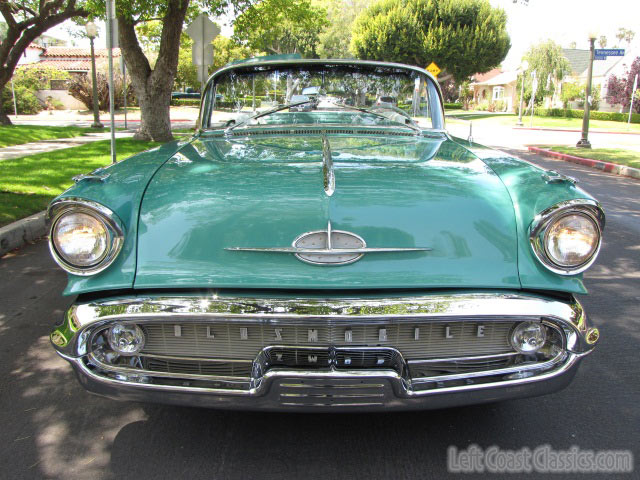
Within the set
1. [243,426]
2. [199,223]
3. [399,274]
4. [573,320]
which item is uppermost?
[199,223]

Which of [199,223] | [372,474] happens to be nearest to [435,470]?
[372,474]

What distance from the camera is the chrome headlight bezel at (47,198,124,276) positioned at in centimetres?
184

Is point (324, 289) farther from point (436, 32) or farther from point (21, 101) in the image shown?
point (436, 32)

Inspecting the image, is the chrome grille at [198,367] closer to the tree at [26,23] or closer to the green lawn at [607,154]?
the green lawn at [607,154]

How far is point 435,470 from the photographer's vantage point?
1.97 metres

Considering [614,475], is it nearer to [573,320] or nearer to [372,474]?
[573,320]

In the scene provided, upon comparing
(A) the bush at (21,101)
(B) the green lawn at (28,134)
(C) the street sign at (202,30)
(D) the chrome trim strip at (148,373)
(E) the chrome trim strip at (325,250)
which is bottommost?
(D) the chrome trim strip at (148,373)

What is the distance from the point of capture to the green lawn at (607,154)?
1246cm

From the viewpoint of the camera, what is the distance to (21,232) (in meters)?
5.13

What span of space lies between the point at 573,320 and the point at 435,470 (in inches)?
28.5

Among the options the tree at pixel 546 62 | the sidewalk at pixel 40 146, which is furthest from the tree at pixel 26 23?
the tree at pixel 546 62

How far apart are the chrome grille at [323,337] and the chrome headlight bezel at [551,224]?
9.8 inches

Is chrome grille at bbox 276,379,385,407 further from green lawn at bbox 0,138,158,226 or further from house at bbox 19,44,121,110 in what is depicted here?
house at bbox 19,44,121,110

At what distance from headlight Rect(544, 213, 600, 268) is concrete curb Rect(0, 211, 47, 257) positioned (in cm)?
415
